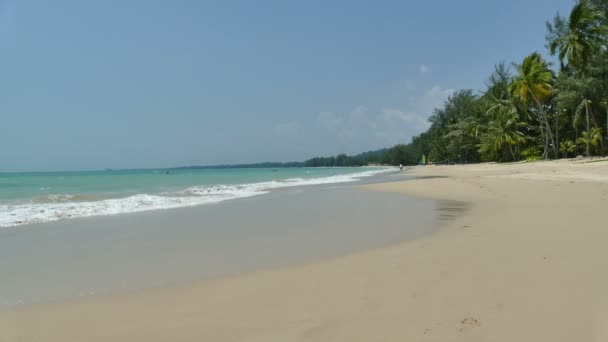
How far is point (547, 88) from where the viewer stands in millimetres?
37219

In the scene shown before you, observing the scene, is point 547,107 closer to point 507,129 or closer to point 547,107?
point 547,107

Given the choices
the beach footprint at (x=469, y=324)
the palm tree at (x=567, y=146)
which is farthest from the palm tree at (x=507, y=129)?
the beach footprint at (x=469, y=324)

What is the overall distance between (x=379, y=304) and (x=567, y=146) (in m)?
44.8

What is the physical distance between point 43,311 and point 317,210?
7351mm

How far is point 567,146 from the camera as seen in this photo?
3809 centimetres

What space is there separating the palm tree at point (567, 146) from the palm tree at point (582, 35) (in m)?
12.0

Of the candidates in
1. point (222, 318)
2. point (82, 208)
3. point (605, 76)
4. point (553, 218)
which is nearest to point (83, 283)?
point (222, 318)

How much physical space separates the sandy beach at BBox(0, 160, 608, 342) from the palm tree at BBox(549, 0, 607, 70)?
30.7m

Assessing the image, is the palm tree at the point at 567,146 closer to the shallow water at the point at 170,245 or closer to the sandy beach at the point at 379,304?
the shallow water at the point at 170,245

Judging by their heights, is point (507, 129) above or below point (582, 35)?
below

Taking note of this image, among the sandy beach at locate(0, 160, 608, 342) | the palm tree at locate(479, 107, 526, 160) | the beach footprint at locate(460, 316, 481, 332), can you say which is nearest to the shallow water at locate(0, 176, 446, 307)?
the sandy beach at locate(0, 160, 608, 342)

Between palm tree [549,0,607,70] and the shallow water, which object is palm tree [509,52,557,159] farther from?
the shallow water

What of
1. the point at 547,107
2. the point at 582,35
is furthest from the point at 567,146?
the point at 582,35

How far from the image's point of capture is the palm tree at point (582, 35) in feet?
90.3
